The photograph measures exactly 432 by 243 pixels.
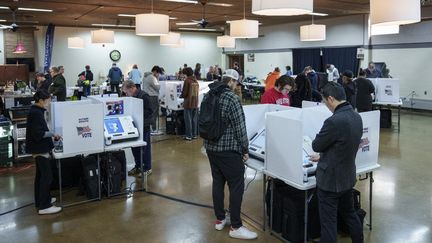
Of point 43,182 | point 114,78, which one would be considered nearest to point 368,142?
point 43,182

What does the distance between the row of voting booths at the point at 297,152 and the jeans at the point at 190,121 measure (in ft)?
13.2

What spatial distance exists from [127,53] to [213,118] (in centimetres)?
1438

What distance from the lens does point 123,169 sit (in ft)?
16.0

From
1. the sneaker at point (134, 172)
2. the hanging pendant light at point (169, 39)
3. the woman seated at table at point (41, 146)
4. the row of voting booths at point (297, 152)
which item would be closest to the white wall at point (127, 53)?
the hanging pendant light at point (169, 39)

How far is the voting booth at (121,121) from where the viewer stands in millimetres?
4461

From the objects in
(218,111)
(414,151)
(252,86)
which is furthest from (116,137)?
(252,86)

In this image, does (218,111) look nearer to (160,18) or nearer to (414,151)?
(160,18)

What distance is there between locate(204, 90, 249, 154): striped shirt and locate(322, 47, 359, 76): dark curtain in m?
10.6

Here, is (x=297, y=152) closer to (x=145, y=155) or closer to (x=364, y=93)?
(x=145, y=155)

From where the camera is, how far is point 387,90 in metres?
8.50

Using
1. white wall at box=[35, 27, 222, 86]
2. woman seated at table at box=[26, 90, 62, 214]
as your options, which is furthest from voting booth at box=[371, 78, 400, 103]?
white wall at box=[35, 27, 222, 86]

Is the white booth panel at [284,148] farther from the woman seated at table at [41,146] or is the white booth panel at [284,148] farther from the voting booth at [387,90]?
the voting booth at [387,90]

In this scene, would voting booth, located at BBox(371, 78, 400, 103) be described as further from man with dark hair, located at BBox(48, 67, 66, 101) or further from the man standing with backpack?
man with dark hair, located at BBox(48, 67, 66, 101)

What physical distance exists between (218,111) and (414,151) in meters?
4.77
